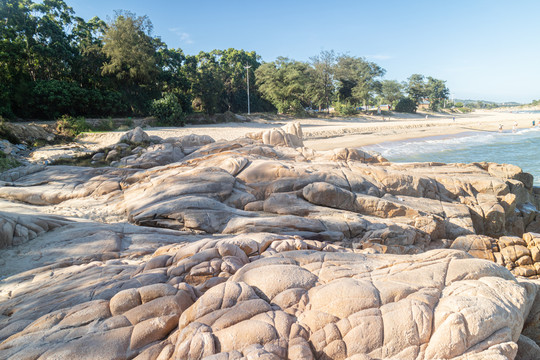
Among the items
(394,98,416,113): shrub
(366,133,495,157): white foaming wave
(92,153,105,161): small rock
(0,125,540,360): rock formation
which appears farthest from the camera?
(394,98,416,113): shrub

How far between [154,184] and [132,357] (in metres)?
6.70

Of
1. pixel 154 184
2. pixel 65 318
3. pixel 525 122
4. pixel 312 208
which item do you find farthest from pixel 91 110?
pixel 525 122

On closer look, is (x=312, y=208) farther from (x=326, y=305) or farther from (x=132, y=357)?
(x=132, y=357)

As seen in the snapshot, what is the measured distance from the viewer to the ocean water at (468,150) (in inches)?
925

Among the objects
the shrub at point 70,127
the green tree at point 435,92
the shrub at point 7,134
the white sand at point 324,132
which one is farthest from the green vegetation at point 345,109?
the shrub at point 7,134

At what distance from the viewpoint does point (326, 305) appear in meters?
3.50

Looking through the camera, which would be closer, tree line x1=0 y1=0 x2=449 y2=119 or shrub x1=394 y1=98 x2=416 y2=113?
tree line x1=0 y1=0 x2=449 y2=119

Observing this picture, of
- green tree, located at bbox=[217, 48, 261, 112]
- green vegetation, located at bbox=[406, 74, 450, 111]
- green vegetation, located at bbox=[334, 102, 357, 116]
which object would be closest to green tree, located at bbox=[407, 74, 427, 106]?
green vegetation, located at bbox=[406, 74, 450, 111]

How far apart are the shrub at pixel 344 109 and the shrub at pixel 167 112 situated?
28440 millimetres

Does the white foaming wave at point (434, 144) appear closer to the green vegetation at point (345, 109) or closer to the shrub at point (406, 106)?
the green vegetation at point (345, 109)

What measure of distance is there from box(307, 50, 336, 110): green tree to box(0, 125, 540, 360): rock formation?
42106 mm

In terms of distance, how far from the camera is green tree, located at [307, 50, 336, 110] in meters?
50.7

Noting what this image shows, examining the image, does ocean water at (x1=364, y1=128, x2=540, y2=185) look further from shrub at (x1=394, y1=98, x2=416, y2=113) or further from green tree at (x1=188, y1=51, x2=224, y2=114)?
shrub at (x1=394, y1=98, x2=416, y2=113)

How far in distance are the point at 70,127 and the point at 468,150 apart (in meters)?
31.8
